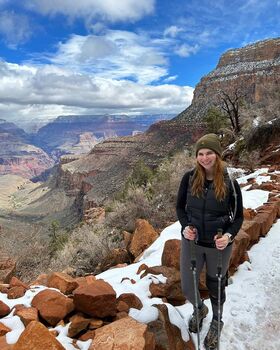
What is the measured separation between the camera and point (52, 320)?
14.9ft

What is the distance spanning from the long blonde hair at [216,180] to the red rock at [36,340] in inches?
84.2

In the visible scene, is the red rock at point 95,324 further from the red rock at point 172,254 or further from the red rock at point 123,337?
the red rock at point 172,254

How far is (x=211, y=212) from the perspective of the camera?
4.09m

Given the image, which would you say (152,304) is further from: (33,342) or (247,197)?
(247,197)

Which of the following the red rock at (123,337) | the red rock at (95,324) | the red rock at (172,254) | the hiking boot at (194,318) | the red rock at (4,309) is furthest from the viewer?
the red rock at (172,254)

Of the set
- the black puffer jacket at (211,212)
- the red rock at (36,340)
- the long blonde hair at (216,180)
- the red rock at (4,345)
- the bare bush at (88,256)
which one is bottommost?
the bare bush at (88,256)

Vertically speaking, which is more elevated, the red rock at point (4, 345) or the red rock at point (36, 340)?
the red rock at point (36, 340)

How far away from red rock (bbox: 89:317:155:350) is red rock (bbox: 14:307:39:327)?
846 mm

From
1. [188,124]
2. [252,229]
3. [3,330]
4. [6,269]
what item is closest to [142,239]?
[252,229]

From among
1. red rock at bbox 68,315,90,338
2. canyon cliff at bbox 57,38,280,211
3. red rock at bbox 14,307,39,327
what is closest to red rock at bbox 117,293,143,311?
red rock at bbox 68,315,90,338

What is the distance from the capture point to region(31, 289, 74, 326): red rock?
4.55 m

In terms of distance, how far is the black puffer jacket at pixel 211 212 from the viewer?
13.3 feet

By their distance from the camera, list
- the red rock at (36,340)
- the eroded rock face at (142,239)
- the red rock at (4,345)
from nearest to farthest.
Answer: the red rock at (36,340)
the red rock at (4,345)
the eroded rock face at (142,239)

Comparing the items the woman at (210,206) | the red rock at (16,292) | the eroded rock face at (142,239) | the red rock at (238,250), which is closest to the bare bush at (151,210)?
the eroded rock face at (142,239)
